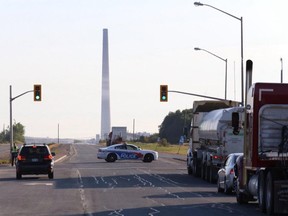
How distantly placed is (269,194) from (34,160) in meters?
22.2

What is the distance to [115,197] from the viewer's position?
32.2 m

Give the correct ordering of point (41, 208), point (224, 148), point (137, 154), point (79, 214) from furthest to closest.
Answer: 1. point (137, 154)
2. point (224, 148)
3. point (41, 208)
4. point (79, 214)

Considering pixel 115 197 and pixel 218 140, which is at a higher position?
pixel 218 140

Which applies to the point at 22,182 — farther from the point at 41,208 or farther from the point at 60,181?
the point at 41,208

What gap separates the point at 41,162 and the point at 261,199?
2130cm

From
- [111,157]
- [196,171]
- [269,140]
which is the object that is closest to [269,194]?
[269,140]

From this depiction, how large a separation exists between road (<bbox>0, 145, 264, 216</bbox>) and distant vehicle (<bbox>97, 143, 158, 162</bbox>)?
77.9 feet

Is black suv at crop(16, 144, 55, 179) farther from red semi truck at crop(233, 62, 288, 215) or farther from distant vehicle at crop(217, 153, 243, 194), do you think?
red semi truck at crop(233, 62, 288, 215)

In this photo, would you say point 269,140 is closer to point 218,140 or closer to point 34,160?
point 218,140

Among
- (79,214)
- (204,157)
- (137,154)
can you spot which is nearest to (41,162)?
(204,157)

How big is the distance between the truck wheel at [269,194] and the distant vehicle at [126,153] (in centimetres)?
4696

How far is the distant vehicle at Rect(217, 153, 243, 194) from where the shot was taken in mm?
32500

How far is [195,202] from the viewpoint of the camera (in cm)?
2988

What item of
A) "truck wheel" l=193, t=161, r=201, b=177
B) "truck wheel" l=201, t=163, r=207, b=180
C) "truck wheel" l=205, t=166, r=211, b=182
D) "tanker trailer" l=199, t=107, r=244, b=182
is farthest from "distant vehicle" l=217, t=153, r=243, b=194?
"truck wheel" l=193, t=161, r=201, b=177
